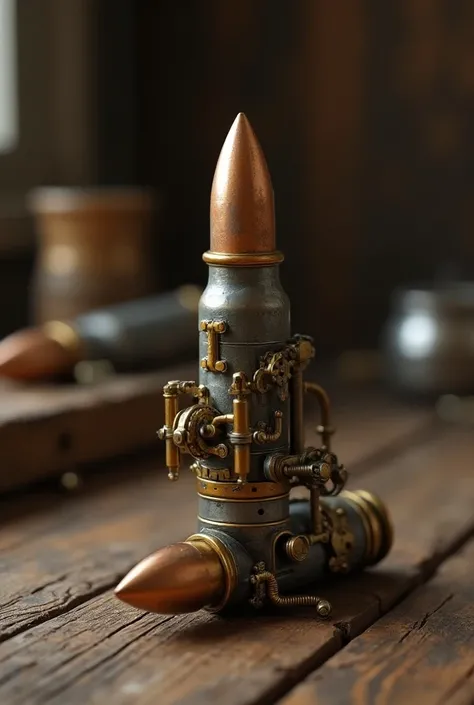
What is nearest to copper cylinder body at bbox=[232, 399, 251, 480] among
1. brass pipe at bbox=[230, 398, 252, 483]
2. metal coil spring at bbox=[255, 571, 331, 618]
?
brass pipe at bbox=[230, 398, 252, 483]

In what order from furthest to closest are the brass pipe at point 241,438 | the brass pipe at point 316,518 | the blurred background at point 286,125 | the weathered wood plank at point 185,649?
the blurred background at point 286,125 < the brass pipe at point 316,518 < the brass pipe at point 241,438 < the weathered wood plank at point 185,649

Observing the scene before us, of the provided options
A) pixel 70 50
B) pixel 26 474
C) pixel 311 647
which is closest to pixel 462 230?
pixel 70 50

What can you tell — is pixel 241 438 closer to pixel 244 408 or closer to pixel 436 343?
pixel 244 408

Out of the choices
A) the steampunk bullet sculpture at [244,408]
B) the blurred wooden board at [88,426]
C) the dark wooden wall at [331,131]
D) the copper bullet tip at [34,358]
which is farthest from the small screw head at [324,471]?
the dark wooden wall at [331,131]

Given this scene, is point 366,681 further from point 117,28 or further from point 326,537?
point 117,28

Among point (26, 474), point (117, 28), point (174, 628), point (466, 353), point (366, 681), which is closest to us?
point (366, 681)

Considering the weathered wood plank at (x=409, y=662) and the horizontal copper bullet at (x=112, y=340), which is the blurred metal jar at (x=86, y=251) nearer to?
the horizontal copper bullet at (x=112, y=340)
